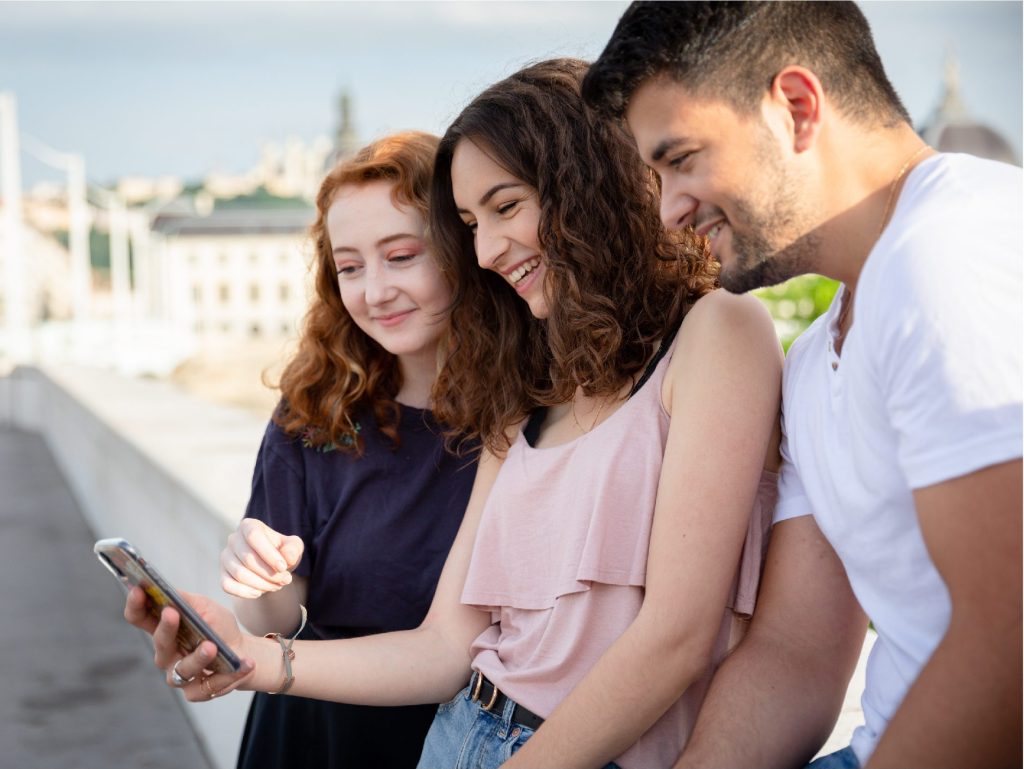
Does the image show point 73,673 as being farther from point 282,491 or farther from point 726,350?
point 726,350

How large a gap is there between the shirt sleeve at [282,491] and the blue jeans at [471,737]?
0.69 metres

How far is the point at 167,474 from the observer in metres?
5.10

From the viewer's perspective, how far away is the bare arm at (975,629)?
1421 millimetres

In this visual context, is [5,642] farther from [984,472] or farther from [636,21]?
[984,472]

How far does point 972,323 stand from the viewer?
143 centimetres

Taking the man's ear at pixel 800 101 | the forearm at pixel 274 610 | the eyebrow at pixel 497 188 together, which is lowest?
the forearm at pixel 274 610

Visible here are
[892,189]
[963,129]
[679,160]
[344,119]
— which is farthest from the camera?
[344,119]

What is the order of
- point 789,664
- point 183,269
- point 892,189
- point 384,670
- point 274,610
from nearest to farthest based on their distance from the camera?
1. point 892,189
2. point 789,664
3. point 384,670
4. point 274,610
5. point 183,269

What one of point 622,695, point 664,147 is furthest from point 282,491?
point 664,147

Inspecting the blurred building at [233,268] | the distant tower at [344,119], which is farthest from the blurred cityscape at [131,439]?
the distant tower at [344,119]

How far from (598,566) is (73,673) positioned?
13.2 feet

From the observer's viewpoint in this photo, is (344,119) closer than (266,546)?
No

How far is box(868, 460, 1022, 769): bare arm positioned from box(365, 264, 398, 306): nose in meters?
1.68

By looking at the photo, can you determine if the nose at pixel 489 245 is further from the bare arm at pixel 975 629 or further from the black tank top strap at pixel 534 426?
the bare arm at pixel 975 629
